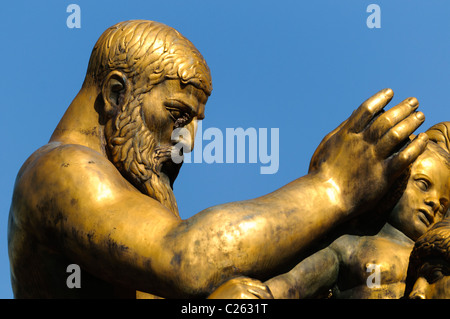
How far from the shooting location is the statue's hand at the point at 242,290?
4207mm

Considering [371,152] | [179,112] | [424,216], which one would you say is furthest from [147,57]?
[424,216]

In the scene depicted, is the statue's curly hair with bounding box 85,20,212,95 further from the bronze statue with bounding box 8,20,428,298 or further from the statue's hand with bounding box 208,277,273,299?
the statue's hand with bounding box 208,277,273,299

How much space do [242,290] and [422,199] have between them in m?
1.64

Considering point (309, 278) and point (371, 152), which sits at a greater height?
point (371, 152)

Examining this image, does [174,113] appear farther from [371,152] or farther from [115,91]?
[371,152]

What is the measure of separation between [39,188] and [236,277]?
50.4 inches

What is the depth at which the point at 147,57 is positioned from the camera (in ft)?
17.4

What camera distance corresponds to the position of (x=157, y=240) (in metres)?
4.39

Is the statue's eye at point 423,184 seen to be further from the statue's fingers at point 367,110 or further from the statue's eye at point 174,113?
the statue's eye at point 174,113

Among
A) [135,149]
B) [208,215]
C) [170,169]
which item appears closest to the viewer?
[208,215]

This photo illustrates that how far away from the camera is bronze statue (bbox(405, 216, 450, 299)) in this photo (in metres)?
4.66

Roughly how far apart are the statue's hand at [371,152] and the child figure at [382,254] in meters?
→ 0.35

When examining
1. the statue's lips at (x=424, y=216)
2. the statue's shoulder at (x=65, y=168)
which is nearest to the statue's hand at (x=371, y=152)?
the statue's lips at (x=424, y=216)

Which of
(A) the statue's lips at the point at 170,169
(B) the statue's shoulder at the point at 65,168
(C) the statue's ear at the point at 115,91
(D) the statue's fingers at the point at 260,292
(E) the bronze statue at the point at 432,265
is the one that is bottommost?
(D) the statue's fingers at the point at 260,292
